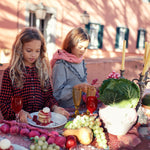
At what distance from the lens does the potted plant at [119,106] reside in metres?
1.22

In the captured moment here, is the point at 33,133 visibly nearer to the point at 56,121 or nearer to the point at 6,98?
the point at 56,121

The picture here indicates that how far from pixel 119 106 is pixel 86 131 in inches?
10.2

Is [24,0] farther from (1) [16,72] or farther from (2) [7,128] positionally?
(2) [7,128]

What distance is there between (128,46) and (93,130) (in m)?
11.6

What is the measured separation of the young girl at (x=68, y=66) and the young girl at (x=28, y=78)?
0.75 ft

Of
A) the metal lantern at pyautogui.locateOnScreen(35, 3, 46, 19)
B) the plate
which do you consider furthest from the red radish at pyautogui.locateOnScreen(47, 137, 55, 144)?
the metal lantern at pyautogui.locateOnScreen(35, 3, 46, 19)

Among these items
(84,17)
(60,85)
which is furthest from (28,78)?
(84,17)

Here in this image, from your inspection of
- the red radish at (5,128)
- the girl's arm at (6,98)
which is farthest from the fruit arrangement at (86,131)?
the girl's arm at (6,98)

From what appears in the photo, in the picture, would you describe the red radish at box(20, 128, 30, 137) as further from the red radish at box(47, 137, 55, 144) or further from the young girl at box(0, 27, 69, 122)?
the young girl at box(0, 27, 69, 122)

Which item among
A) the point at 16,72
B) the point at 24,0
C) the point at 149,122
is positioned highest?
the point at 24,0

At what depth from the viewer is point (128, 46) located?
→ 40.0 feet

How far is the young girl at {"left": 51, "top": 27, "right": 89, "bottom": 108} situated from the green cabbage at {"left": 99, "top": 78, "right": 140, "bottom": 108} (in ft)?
2.59

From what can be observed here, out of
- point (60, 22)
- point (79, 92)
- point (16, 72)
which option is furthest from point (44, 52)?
point (60, 22)

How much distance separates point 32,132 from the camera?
3.66 ft
